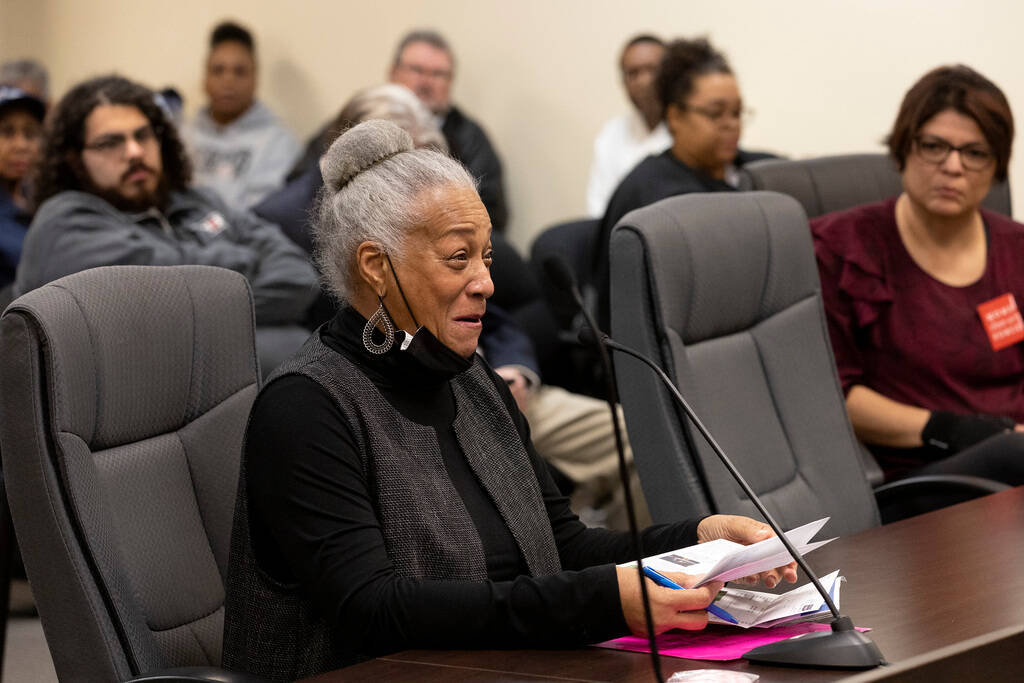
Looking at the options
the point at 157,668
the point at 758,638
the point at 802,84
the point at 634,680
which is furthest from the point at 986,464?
the point at 802,84

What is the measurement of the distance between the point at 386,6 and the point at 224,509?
4.38 meters

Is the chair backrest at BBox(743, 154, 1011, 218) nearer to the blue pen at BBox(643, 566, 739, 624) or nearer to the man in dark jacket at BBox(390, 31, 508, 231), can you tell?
the blue pen at BBox(643, 566, 739, 624)

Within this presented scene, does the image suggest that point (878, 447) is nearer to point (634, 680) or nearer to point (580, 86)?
point (634, 680)

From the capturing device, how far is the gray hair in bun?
1.51m

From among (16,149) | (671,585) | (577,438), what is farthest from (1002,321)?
(16,149)

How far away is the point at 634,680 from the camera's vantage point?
3.80ft

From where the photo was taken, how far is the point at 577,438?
136 inches

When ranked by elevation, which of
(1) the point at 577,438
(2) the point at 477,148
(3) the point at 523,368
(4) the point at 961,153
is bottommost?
(1) the point at 577,438

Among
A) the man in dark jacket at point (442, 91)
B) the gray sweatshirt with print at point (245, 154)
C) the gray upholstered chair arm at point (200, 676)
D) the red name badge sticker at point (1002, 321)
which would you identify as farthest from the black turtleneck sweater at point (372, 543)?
the gray sweatshirt with print at point (245, 154)

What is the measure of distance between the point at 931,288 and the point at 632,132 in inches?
89.5

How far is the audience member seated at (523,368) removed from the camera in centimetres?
305

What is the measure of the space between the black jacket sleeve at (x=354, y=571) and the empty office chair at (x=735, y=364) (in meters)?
0.60

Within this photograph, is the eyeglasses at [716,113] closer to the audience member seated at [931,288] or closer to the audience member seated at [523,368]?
the audience member seated at [523,368]

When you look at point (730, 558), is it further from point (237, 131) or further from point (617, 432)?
point (237, 131)
